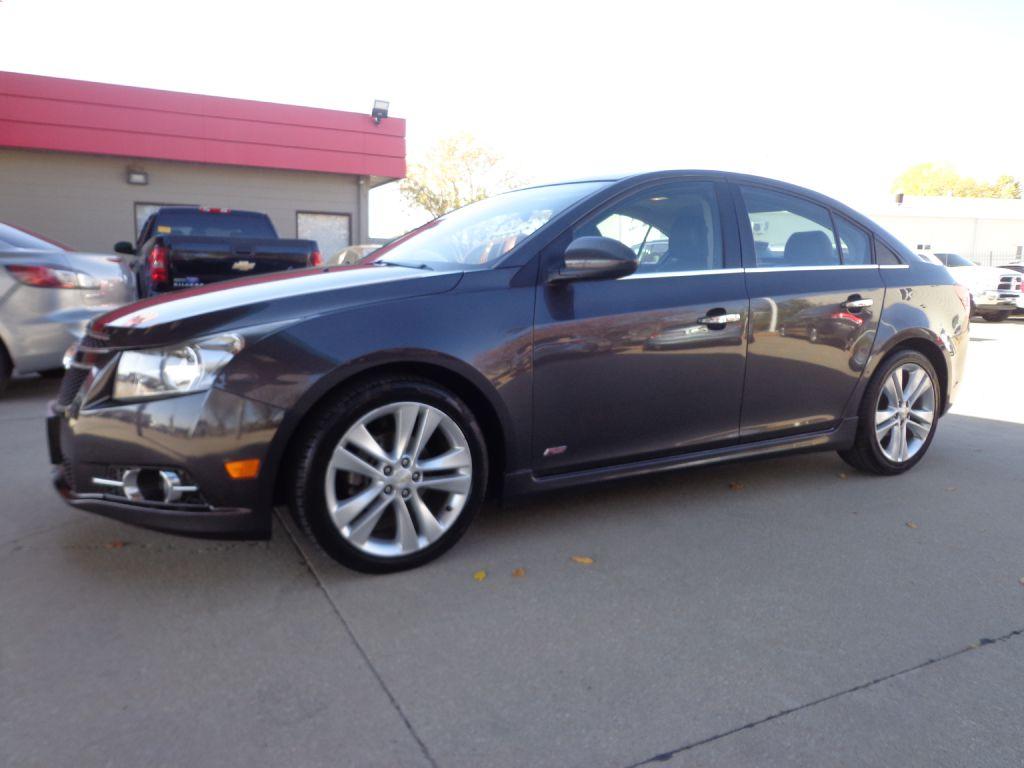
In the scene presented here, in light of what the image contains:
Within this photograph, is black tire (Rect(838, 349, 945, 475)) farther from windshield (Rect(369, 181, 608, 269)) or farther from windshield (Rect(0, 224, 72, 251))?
windshield (Rect(0, 224, 72, 251))

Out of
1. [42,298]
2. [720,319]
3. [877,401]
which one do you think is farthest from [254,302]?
[42,298]

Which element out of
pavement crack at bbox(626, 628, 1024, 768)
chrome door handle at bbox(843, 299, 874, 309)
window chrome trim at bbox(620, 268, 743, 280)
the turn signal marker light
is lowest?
pavement crack at bbox(626, 628, 1024, 768)

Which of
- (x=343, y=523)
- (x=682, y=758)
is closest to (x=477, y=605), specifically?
(x=343, y=523)

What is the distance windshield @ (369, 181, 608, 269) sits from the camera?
3736 millimetres

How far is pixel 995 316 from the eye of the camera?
61.4ft

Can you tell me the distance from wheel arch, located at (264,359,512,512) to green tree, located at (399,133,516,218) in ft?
157

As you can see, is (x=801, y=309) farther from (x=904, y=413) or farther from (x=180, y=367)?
(x=180, y=367)

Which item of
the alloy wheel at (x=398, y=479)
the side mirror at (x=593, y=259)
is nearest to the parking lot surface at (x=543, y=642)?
the alloy wheel at (x=398, y=479)

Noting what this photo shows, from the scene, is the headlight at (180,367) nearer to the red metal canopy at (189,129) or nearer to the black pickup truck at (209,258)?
the black pickup truck at (209,258)

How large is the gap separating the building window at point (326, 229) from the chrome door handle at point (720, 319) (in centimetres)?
1436

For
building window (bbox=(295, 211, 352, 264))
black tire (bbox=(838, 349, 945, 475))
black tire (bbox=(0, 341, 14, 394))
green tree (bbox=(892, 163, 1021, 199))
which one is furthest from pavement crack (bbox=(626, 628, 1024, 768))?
green tree (bbox=(892, 163, 1021, 199))

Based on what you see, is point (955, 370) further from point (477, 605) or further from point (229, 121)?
point (229, 121)

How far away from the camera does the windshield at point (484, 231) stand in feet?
12.3

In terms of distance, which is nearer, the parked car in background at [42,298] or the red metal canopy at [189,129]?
the parked car in background at [42,298]
